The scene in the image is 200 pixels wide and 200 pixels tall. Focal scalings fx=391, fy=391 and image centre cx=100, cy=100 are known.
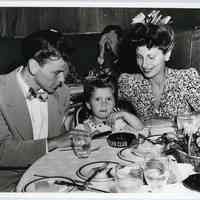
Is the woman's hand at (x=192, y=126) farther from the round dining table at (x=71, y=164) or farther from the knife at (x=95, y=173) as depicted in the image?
the knife at (x=95, y=173)

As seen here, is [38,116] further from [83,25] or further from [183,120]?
[183,120]

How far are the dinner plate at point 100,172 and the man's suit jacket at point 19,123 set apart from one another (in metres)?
0.19

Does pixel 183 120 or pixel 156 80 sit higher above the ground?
pixel 156 80

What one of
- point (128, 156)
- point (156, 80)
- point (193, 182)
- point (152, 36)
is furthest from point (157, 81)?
point (193, 182)

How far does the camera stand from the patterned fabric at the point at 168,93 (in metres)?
1.65

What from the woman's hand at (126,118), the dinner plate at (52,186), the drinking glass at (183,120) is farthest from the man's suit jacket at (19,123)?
the drinking glass at (183,120)

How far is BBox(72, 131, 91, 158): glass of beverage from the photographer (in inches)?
64.4

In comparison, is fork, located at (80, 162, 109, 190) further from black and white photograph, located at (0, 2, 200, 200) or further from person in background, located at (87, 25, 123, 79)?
person in background, located at (87, 25, 123, 79)

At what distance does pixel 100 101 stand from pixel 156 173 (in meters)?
0.38

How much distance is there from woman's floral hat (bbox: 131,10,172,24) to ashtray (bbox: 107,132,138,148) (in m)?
0.47

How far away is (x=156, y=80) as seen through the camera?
5.45 ft

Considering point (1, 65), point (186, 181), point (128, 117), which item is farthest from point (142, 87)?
point (1, 65)

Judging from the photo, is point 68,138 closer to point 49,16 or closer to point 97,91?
point 97,91

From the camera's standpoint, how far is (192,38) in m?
1.61
